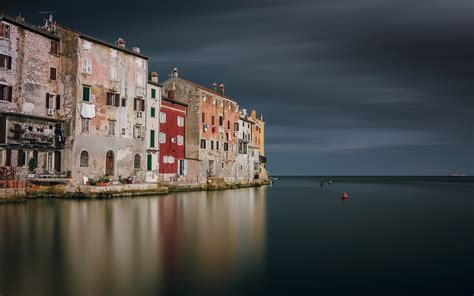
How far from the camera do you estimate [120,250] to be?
16.0m

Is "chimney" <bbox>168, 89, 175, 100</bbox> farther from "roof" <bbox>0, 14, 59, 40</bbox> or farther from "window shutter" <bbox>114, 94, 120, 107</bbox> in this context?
"roof" <bbox>0, 14, 59, 40</bbox>

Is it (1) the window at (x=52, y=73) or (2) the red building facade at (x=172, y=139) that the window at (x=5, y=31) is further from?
(2) the red building facade at (x=172, y=139)

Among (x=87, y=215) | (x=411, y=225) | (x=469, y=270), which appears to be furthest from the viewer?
(x=411, y=225)

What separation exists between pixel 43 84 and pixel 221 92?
33.1 meters

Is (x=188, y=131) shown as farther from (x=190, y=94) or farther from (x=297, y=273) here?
(x=297, y=273)

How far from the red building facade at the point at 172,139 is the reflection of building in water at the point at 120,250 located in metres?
20.5

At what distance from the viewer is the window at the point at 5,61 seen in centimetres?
3195

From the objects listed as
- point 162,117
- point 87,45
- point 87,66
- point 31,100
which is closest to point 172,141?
point 162,117

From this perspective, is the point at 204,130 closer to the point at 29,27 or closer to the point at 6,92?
the point at 29,27

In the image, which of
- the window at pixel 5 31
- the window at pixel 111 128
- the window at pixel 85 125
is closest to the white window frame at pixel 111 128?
the window at pixel 111 128

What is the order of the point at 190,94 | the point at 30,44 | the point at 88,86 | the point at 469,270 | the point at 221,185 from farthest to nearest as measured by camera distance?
the point at 221,185, the point at 190,94, the point at 88,86, the point at 30,44, the point at 469,270

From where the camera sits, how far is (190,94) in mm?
54094

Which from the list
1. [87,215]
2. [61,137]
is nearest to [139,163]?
[61,137]

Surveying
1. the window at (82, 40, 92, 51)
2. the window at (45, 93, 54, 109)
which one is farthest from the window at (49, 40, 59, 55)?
the window at (45, 93, 54, 109)
